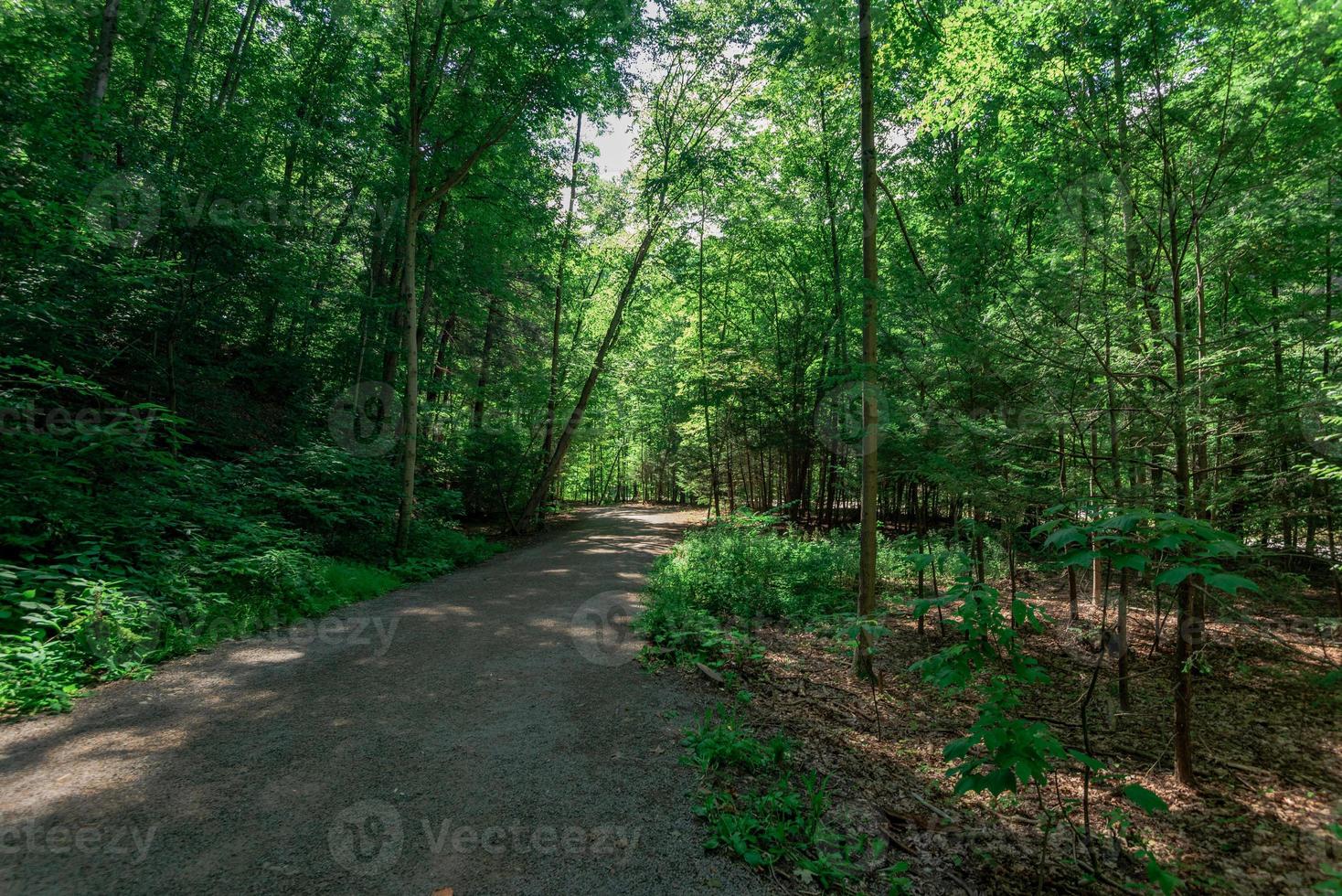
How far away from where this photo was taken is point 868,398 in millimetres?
5617

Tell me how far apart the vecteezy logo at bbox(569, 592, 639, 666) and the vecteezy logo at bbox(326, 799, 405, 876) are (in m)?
2.75

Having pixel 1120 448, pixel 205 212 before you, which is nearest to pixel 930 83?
pixel 1120 448

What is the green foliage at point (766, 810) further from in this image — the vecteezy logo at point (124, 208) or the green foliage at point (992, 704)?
the vecteezy logo at point (124, 208)

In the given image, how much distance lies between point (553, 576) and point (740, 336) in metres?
14.2

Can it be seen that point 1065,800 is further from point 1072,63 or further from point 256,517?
point 256,517

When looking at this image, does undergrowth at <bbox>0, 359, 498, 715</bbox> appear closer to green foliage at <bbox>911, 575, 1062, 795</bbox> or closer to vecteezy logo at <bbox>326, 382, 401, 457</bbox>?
vecteezy logo at <bbox>326, 382, 401, 457</bbox>

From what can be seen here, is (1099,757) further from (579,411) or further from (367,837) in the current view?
(579,411)

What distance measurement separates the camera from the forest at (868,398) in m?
3.85

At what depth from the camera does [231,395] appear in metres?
11.6

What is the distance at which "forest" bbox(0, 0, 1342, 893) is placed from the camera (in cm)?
385

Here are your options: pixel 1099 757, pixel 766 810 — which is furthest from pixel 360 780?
pixel 1099 757

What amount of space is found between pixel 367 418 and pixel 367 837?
517 inches

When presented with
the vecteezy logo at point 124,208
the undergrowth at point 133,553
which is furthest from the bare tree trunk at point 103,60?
the undergrowth at point 133,553

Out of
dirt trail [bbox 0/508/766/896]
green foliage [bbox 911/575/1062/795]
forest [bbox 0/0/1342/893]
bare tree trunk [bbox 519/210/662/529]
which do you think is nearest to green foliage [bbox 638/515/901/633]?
forest [bbox 0/0/1342/893]
